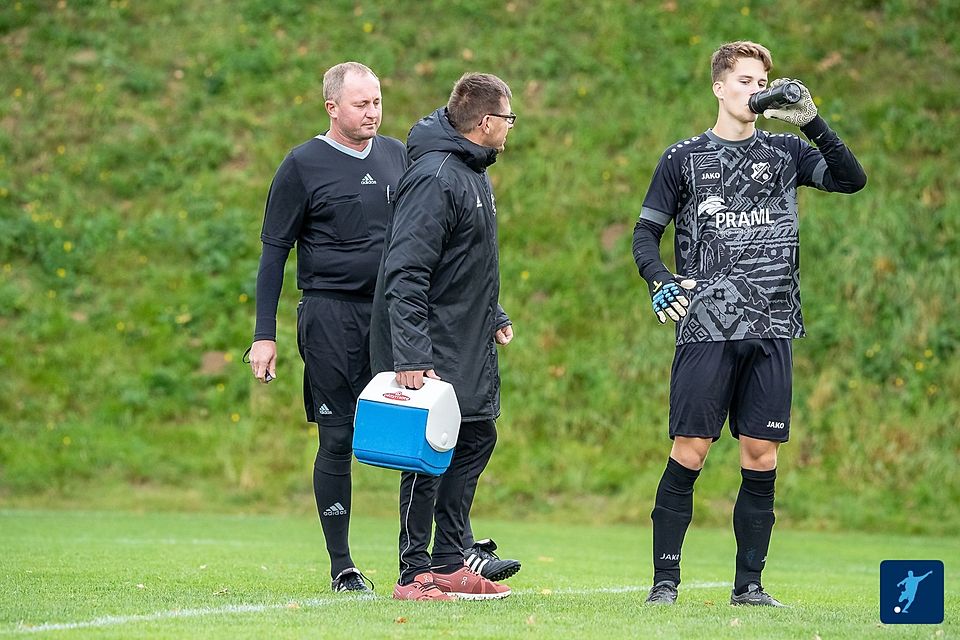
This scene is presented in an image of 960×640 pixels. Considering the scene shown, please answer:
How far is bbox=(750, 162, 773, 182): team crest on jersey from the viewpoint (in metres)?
5.73

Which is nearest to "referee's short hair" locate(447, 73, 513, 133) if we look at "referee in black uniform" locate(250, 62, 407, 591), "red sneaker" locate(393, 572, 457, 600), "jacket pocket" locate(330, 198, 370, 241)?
"referee in black uniform" locate(250, 62, 407, 591)

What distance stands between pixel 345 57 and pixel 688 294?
1338 centimetres

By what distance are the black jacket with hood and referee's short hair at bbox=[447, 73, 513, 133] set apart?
0.07m

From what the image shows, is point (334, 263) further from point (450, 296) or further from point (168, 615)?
point (168, 615)

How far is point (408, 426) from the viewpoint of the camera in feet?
17.5

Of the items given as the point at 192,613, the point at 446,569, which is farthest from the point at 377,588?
the point at 192,613

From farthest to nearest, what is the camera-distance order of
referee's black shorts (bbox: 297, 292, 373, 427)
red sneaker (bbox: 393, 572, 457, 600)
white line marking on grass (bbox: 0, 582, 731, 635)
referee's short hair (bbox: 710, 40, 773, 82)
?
referee's black shorts (bbox: 297, 292, 373, 427), referee's short hair (bbox: 710, 40, 773, 82), red sneaker (bbox: 393, 572, 457, 600), white line marking on grass (bbox: 0, 582, 731, 635)

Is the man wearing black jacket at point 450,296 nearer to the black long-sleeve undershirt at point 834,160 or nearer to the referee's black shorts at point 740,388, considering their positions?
the referee's black shorts at point 740,388

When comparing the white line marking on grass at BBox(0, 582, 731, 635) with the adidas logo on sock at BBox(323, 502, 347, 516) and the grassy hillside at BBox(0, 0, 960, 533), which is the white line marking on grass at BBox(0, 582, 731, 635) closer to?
the adidas logo on sock at BBox(323, 502, 347, 516)

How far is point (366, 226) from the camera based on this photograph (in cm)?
644

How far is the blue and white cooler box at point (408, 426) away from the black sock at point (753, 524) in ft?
4.41

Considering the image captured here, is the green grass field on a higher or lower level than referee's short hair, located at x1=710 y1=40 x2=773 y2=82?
lower

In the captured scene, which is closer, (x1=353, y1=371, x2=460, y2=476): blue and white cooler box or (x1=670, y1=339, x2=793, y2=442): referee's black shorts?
(x1=353, y1=371, x2=460, y2=476): blue and white cooler box

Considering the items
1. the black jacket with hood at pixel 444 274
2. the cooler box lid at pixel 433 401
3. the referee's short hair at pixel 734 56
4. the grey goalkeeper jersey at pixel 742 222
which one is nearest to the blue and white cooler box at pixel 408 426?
the cooler box lid at pixel 433 401
